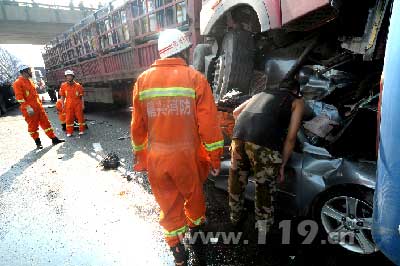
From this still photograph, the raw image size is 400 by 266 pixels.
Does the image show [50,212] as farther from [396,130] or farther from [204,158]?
[396,130]

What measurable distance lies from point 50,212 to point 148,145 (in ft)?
6.49

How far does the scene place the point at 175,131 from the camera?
2.07 m

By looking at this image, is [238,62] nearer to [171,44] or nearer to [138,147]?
[171,44]

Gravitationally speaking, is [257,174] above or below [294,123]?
below

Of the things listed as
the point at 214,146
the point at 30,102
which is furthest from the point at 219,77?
the point at 30,102

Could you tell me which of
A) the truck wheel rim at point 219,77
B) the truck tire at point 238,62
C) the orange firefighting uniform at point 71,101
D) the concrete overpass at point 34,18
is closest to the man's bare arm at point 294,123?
the truck tire at point 238,62

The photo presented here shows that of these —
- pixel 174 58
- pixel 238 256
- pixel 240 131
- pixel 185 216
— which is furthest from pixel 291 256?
pixel 174 58

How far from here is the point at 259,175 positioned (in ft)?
7.72

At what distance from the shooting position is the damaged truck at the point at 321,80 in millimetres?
2291

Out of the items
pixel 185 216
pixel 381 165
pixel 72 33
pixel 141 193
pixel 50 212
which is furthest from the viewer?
pixel 72 33

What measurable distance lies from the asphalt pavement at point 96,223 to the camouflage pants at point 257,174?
33 cm

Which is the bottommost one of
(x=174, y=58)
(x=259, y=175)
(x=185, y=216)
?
(x=185, y=216)

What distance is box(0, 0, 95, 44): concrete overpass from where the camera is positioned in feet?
71.6

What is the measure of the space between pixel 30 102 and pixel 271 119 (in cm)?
589
